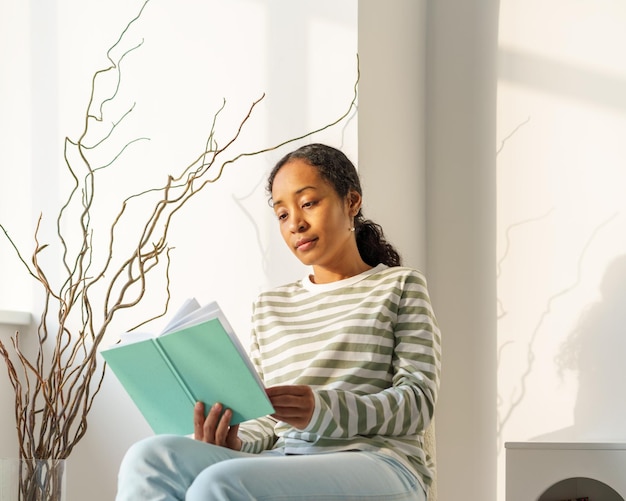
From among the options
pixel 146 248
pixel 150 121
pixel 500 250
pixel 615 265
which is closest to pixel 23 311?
pixel 146 248

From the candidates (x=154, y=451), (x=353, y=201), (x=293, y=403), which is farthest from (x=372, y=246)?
(x=154, y=451)

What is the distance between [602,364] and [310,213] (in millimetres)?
1046

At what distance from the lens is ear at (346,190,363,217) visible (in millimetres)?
1892

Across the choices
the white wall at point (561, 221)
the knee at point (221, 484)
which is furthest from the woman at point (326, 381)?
the white wall at point (561, 221)

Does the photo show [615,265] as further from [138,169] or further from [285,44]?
[138,169]

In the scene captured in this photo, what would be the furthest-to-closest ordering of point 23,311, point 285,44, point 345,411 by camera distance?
1. point 23,311
2. point 285,44
3. point 345,411

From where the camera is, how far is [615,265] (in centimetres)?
246

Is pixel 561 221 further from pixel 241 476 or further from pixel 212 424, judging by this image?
pixel 241 476

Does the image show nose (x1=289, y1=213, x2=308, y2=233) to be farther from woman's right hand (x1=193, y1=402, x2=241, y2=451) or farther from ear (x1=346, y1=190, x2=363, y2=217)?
woman's right hand (x1=193, y1=402, x2=241, y2=451)

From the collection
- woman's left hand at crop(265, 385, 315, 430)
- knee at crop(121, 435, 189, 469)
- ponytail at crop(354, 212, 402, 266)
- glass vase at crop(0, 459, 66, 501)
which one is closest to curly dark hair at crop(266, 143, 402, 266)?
ponytail at crop(354, 212, 402, 266)

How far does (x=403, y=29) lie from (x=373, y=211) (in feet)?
1.88

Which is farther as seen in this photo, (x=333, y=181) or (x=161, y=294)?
(x=161, y=294)

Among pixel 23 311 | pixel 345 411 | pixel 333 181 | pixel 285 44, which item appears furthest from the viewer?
pixel 23 311

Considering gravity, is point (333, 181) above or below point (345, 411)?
above
